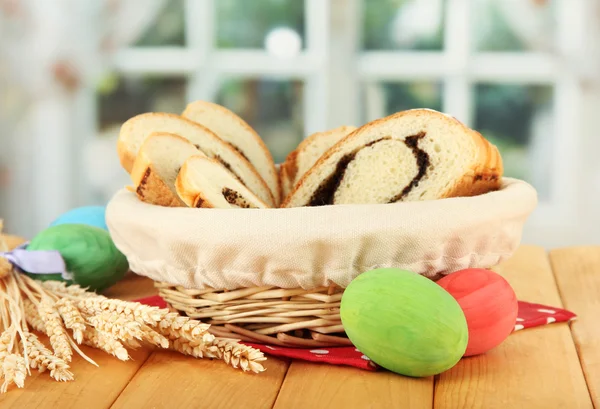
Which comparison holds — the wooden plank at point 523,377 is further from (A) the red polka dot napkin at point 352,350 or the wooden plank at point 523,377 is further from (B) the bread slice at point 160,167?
(B) the bread slice at point 160,167

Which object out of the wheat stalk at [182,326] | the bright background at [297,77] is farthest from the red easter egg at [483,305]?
the bright background at [297,77]

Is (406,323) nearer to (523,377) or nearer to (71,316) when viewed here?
(523,377)

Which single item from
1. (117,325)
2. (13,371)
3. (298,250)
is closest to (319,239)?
(298,250)

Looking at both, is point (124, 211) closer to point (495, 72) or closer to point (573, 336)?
point (573, 336)

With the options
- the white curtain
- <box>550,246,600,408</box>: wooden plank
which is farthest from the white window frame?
<box>550,246,600,408</box>: wooden plank

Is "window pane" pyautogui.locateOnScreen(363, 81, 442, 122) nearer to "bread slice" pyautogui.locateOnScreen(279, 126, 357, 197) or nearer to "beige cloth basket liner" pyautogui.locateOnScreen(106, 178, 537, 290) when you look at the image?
"bread slice" pyautogui.locateOnScreen(279, 126, 357, 197)

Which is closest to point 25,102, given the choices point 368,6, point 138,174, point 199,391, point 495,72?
point 368,6
